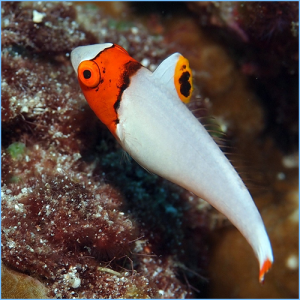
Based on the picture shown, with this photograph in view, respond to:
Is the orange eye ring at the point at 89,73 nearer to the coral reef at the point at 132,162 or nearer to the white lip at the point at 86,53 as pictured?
the white lip at the point at 86,53

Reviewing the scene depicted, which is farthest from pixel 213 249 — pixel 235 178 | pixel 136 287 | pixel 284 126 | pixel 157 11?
pixel 157 11

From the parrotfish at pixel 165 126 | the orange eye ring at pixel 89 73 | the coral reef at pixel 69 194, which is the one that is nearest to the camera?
the parrotfish at pixel 165 126

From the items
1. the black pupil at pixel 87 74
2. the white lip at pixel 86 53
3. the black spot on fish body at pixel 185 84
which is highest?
the white lip at pixel 86 53

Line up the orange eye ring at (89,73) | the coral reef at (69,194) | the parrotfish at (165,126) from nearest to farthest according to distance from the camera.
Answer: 1. the parrotfish at (165,126)
2. the orange eye ring at (89,73)
3. the coral reef at (69,194)

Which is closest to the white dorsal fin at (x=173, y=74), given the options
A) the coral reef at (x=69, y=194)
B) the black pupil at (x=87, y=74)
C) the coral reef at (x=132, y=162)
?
the coral reef at (x=132, y=162)

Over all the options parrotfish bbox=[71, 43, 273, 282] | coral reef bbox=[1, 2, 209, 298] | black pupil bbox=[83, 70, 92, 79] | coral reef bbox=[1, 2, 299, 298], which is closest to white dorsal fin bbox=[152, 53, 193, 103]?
parrotfish bbox=[71, 43, 273, 282]

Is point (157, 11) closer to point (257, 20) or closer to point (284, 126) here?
point (257, 20)

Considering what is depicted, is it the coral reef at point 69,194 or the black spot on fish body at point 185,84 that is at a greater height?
the black spot on fish body at point 185,84
